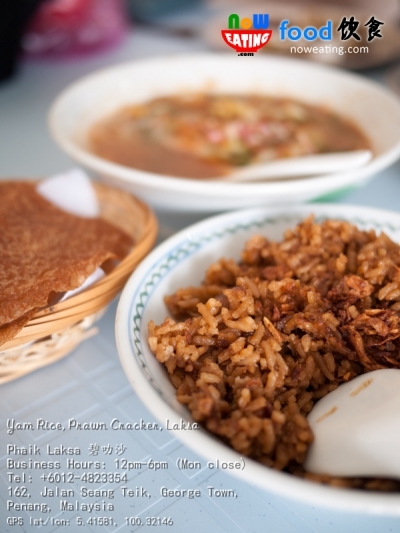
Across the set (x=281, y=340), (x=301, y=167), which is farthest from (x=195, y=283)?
(x=301, y=167)

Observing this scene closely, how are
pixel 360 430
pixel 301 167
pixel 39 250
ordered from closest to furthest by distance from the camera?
1. pixel 360 430
2. pixel 39 250
3. pixel 301 167

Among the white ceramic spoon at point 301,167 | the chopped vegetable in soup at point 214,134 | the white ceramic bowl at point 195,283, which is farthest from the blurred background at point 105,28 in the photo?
the white ceramic bowl at point 195,283

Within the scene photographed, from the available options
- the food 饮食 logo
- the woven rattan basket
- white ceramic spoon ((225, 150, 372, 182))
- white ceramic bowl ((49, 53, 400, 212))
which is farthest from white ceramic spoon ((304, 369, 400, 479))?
the food 饮食 logo

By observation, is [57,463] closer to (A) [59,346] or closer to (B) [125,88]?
(A) [59,346]

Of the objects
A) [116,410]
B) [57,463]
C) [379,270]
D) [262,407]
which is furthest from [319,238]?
[57,463]

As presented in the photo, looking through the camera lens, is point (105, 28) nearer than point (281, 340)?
No

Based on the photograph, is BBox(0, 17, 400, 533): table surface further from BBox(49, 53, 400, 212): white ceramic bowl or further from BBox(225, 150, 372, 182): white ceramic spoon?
BBox(225, 150, 372, 182): white ceramic spoon

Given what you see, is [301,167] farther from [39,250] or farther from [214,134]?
[39,250]
